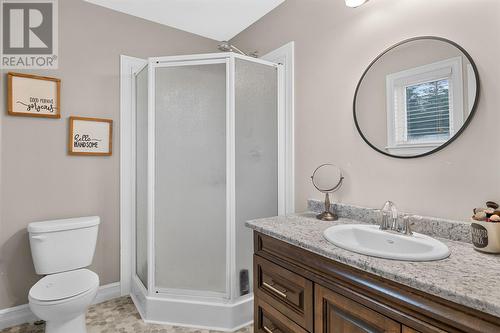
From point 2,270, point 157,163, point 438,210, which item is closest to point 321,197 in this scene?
point 438,210

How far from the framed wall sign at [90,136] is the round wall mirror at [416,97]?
2011 millimetres

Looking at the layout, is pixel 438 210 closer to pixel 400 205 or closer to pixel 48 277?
pixel 400 205

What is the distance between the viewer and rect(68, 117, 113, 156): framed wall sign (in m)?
2.16

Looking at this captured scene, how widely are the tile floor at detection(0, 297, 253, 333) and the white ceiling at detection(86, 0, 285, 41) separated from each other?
101 inches

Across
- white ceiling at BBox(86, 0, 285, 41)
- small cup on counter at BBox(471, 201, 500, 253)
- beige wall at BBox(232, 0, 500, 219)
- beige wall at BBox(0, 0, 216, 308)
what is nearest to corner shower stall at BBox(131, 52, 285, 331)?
beige wall at BBox(232, 0, 500, 219)

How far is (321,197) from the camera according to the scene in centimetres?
189

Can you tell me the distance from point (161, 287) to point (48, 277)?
75cm

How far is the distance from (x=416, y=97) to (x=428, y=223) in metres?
0.64

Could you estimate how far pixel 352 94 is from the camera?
1.68 metres

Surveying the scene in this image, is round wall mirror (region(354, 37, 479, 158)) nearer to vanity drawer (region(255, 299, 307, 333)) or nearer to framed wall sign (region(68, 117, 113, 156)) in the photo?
vanity drawer (region(255, 299, 307, 333))

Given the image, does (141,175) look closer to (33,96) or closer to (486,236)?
(33,96)

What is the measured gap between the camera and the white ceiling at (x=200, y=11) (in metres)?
2.24

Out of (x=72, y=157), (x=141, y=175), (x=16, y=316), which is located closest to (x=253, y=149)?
(x=141, y=175)
